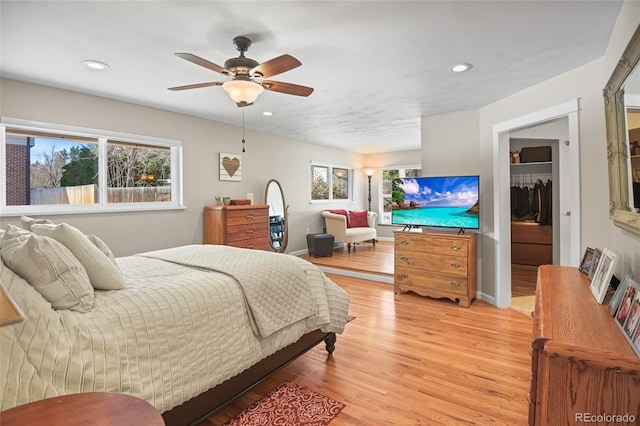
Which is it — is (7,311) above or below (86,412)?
above

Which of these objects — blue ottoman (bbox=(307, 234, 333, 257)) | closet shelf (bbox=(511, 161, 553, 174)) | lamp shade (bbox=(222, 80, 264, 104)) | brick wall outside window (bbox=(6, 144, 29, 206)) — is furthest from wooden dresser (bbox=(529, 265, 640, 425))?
closet shelf (bbox=(511, 161, 553, 174))

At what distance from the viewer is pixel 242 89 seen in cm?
223

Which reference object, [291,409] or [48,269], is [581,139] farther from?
[48,269]

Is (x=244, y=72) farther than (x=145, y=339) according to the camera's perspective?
Yes

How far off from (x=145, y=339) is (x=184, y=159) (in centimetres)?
341

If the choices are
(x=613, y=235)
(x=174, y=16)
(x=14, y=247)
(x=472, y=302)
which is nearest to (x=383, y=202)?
(x=472, y=302)

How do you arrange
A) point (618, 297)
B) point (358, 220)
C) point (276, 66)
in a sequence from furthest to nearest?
point (358, 220) → point (276, 66) → point (618, 297)

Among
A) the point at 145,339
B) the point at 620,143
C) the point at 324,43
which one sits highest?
the point at 324,43

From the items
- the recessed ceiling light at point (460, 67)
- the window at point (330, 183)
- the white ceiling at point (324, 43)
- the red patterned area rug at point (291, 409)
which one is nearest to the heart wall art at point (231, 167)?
the white ceiling at point (324, 43)

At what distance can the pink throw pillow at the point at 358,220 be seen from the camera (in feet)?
23.5

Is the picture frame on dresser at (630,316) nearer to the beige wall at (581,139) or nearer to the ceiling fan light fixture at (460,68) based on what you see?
the beige wall at (581,139)

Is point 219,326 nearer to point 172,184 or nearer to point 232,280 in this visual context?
point 232,280

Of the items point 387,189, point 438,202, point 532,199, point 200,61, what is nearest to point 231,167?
point 200,61

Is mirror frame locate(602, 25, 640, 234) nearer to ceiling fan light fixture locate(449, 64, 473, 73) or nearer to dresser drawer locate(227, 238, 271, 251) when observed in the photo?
ceiling fan light fixture locate(449, 64, 473, 73)
